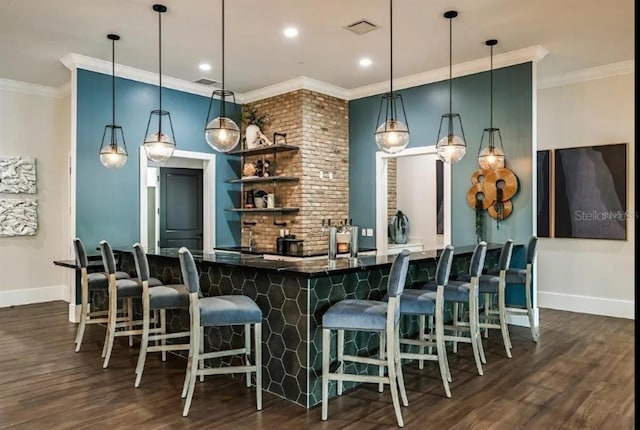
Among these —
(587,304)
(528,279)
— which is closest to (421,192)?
(587,304)

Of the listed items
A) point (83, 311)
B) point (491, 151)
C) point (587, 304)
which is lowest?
point (587, 304)

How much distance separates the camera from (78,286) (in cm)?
587

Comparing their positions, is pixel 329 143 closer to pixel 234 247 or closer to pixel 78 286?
pixel 234 247

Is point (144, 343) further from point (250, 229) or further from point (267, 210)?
point (250, 229)

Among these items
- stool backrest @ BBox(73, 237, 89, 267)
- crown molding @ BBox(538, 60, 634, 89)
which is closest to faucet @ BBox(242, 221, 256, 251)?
stool backrest @ BBox(73, 237, 89, 267)

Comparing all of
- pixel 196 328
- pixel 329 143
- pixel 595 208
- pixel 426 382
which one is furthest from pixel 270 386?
pixel 595 208

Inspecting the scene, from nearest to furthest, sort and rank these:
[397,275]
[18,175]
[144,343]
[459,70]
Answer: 1. [397,275]
2. [144,343]
3. [459,70]
4. [18,175]

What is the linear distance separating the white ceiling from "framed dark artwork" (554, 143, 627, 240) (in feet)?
3.76

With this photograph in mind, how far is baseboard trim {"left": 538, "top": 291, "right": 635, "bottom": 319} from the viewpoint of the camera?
5982 millimetres

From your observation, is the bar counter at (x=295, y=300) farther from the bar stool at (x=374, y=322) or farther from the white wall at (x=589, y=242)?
the white wall at (x=589, y=242)

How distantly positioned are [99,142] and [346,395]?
4.52 m

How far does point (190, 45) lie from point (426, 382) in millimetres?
4319

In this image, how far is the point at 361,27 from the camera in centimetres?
493

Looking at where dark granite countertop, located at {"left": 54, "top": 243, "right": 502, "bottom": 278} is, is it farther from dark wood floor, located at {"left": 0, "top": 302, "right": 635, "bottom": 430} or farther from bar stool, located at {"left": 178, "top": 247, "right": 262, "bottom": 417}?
dark wood floor, located at {"left": 0, "top": 302, "right": 635, "bottom": 430}
